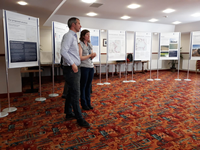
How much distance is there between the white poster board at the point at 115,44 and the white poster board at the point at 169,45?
6.21 ft

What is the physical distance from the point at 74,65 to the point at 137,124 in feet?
4.59

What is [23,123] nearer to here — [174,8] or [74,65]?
[74,65]

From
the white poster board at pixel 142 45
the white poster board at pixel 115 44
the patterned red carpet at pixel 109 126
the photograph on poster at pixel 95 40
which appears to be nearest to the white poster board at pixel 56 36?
the patterned red carpet at pixel 109 126

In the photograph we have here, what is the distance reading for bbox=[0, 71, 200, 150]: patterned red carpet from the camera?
6.82ft

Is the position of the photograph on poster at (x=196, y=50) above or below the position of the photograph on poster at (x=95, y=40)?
below

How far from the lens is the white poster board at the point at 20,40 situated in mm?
3134

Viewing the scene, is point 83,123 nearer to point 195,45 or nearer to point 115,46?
point 115,46

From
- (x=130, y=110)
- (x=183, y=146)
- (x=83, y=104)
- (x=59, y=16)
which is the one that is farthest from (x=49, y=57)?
(x=183, y=146)

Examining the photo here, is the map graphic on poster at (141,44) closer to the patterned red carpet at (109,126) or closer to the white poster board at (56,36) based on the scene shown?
the patterned red carpet at (109,126)

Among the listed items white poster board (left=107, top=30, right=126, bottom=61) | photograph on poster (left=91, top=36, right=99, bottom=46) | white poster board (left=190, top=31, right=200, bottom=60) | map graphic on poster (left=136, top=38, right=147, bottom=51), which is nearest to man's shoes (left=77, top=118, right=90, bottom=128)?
photograph on poster (left=91, top=36, right=99, bottom=46)

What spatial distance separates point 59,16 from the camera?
6977mm

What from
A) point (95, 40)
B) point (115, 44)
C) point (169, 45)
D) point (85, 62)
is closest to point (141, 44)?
point (115, 44)

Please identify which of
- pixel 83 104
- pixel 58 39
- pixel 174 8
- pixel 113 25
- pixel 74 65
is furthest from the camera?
pixel 113 25

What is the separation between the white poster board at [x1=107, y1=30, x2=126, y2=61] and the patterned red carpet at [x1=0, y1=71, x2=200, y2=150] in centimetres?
262
